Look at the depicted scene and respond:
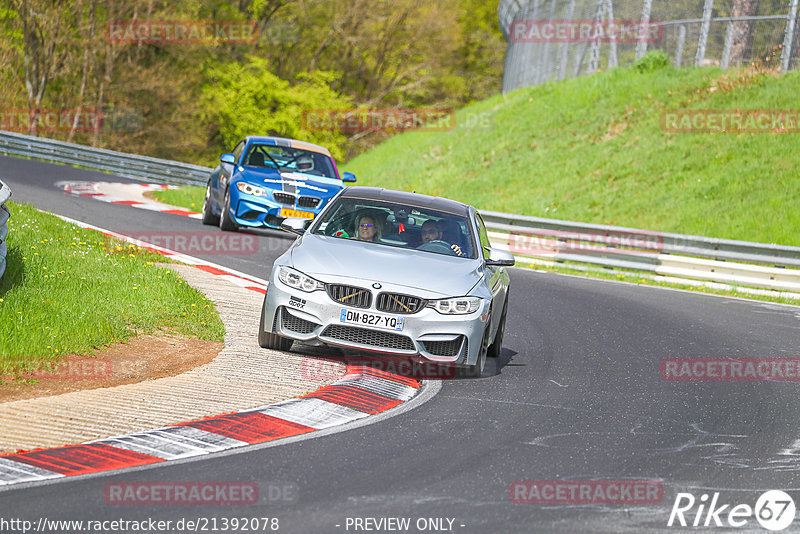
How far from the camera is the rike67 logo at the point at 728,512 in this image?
5320 millimetres

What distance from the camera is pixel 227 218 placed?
17.9 m

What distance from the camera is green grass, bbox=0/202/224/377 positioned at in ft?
26.4

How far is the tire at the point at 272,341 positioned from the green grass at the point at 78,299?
66 cm

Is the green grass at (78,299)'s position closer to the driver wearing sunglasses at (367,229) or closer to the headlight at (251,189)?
the driver wearing sunglasses at (367,229)

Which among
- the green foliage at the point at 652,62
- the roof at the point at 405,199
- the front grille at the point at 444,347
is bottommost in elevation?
the front grille at the point at 444,347

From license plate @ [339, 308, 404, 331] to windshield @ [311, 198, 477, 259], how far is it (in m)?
1.30

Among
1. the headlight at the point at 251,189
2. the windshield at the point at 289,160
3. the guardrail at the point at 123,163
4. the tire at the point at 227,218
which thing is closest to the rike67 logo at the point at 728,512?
the headlight at the point at 251,189

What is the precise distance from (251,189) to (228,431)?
11.5 metres

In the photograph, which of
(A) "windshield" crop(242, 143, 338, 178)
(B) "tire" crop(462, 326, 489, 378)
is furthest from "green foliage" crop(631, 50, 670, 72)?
(B) "tire" crop(462, 326, 489, 378)

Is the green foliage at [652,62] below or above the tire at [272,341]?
above

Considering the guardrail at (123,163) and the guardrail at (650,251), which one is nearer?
the guardrail at (650,251)

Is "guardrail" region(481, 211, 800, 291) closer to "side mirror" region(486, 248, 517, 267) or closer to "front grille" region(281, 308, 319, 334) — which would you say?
"side mirror" region(486, 248, 517, 267)

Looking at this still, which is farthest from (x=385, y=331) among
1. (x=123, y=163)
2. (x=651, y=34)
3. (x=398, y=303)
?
(x=123, y=163)

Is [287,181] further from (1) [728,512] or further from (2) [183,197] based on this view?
(1) [728,512]
